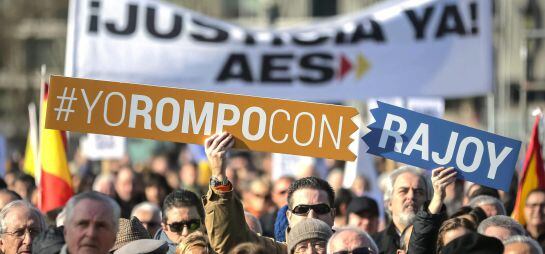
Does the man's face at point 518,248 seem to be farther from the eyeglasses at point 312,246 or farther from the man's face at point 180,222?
the man's face at point 180,222

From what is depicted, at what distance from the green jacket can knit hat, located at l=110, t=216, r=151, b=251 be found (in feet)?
2.88

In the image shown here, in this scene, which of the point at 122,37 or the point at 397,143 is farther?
the point at 122,37

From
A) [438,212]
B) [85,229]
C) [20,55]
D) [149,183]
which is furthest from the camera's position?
[20,55]

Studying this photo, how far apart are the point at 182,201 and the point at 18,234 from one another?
1.08m

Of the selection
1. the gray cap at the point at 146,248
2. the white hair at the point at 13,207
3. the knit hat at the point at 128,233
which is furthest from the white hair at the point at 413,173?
the gray cap at the point at 146,248

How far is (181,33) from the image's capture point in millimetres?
15570

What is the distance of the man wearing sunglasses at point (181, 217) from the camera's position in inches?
359

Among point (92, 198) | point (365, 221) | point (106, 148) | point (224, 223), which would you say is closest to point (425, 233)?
point (224, 223)

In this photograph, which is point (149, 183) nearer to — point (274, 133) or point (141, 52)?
point (141, 52)

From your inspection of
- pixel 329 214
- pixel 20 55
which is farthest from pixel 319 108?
pixel 20 55

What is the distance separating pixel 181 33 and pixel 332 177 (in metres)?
2.23

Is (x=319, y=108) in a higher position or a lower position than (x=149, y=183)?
higher

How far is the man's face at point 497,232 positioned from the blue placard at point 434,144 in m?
0.26

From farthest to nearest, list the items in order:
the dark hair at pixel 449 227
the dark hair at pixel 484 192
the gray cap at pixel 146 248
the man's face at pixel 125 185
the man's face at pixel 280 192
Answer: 1. the man's face at pixel 125 185
2. the man's face at pixel 280 192
3. the dark hair at pixel 484 192
4. the dark hair at pixel 449 227
5. the gray cap at pixel 146 248
